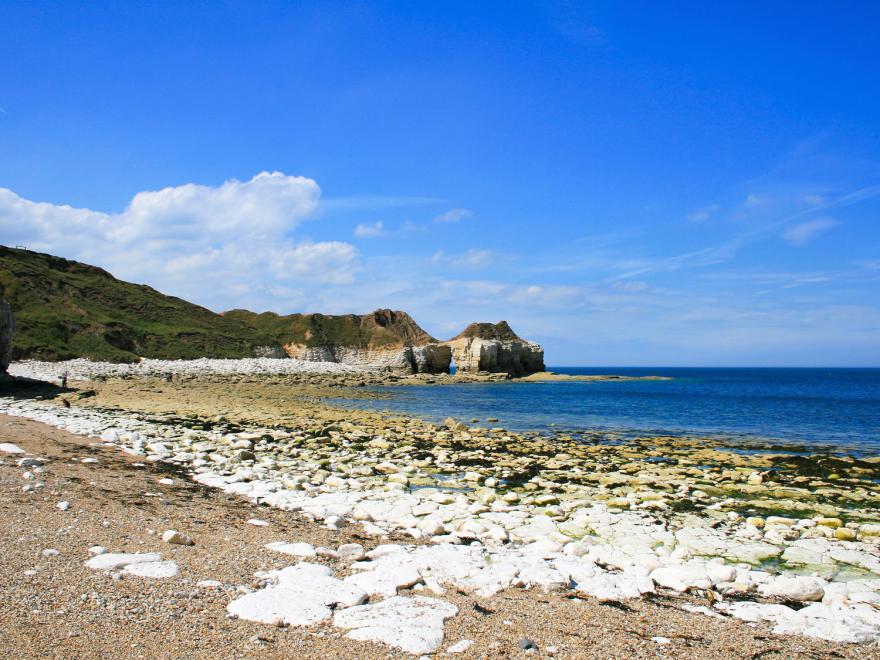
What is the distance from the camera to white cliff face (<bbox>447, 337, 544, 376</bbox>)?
95062 mm

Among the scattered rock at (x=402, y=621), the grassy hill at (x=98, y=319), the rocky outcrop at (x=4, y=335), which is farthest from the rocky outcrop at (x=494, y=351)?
the scattered rock at (x=402, y=621)

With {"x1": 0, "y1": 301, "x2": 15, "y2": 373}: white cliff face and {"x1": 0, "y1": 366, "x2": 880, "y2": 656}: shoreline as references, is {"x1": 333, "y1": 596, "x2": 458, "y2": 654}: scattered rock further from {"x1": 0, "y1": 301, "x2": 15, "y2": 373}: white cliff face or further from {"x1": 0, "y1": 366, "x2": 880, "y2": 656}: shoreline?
{"x1": 0, "y1": 301, "x2": 15, "y2": 373}: white cliff face

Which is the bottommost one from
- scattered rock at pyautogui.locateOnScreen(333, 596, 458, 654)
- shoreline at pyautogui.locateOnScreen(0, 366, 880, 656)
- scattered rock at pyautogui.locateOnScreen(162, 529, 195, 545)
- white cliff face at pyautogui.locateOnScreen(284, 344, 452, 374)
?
shoreline at pyautogui.locateOnScreen(0, 366, 880, 656)

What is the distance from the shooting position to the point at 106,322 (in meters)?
69.3

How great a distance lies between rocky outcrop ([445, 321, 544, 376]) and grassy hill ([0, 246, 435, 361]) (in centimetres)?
1802

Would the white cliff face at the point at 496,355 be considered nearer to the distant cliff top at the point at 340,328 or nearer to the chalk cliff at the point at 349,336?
the chalk cliff at the point at 349,336

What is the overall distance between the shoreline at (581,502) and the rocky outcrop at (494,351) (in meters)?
73.8

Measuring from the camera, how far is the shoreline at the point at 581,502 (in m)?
6.60

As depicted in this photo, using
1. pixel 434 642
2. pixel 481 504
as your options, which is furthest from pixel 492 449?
pixel 434 642

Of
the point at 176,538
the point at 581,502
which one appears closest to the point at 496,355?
the point at 581,502

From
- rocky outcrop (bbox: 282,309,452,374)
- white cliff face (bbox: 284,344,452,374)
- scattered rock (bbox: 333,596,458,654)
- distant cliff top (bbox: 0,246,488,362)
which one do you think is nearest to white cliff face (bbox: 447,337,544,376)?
white cliff face (bbox: 284,344,452,374)

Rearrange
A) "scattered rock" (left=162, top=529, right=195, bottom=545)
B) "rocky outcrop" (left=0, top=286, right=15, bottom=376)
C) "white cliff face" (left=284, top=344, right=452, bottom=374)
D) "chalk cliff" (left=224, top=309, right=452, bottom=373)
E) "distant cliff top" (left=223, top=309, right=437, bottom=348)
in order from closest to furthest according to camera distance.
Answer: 1. "scattered rock" (left=162, top=529, right=195, bottom=545)
2. "rocky outcrop" (left=0, top=286, right=15, bottom=376)
3. "white cliff face" (left=284, top=344, right=452, bottom=374)
4. "chalk cliff" (left=224, top=309, right=452, bottom=373)
5. "distant cliff top" (left=223, top=309, right=437, bottom=348)

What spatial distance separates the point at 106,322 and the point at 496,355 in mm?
59573

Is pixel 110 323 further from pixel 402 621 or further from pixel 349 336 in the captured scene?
pixel 402 621
